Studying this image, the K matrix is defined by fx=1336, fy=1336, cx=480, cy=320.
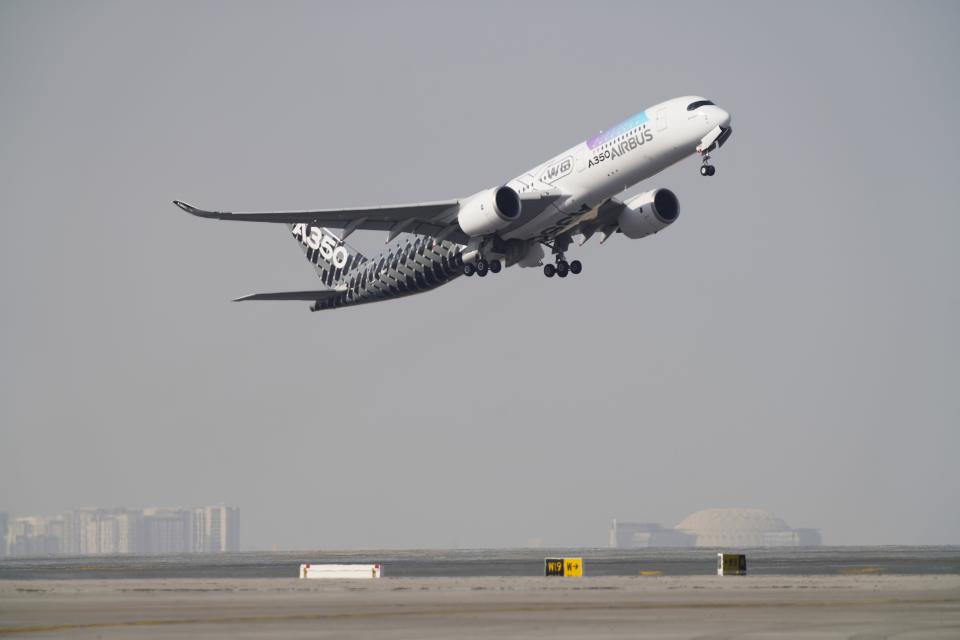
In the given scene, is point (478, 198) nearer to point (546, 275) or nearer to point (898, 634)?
point (546, 275)

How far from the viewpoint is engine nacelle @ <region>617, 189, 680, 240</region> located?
6388 cm

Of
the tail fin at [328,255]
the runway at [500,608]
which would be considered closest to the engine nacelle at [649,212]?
the tail fin at [328,255]

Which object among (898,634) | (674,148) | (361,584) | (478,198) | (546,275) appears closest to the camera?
(898,634)

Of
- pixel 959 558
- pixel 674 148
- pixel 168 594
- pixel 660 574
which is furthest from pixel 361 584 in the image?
pixel 959 558

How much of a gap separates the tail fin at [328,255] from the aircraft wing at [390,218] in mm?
10098

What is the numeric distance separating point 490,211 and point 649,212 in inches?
349

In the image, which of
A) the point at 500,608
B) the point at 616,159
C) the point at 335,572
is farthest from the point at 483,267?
the point at 500,608

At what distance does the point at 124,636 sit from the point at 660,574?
23314 mm

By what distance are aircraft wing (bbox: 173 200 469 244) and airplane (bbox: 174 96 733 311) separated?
1.9 inches

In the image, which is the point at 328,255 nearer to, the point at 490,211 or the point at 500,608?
the point at 490,211

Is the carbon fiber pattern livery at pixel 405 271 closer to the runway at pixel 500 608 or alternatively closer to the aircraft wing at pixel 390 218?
the aircraft wing at pixel 390 218

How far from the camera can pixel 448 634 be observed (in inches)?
979

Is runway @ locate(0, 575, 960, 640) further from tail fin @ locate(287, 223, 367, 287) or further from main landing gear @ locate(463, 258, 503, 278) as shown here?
→ tail fin @ locate(287, 223, 367, 287)

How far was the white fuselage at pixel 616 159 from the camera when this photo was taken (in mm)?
54844
